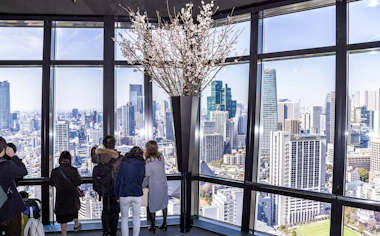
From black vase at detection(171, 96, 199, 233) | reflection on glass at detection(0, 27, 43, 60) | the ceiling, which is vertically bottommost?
black vase at detection(171, 96, 199, 233)

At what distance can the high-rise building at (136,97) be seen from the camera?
4492 mm

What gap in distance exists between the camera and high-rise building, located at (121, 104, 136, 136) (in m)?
4.46

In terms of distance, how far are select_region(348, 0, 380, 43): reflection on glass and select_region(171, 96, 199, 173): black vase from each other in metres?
1.98

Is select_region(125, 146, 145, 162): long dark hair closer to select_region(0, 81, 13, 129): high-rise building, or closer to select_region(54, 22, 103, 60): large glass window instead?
select_region(54, 22, 103, 60): large glass window

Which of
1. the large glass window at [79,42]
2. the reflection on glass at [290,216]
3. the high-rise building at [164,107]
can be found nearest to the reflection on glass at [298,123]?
the reflection on glass at [290,216]

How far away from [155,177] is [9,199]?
1.66 meters

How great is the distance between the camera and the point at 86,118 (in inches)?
175

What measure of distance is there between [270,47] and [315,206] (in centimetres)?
216

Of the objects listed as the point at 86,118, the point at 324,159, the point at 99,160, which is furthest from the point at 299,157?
the point at 86,118

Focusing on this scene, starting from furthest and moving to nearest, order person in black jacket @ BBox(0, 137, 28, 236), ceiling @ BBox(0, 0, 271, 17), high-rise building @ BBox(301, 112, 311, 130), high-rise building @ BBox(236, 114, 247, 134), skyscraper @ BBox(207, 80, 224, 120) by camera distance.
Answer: skyscraper @ BBox(207, 80, 224, 120), high-rise building @ BBox(236, 114, 247, 134), ceiling @ BBox(0, 0, 271, 17), high-rise building @ BBox(301, 112, 311, 130), person in black jacket @ BBox(0, 137, 28, 236)

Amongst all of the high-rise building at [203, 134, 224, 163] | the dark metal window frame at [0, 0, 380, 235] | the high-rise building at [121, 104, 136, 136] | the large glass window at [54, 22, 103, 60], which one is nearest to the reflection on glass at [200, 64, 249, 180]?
the high-rise building at [203, 134, 224, 163]

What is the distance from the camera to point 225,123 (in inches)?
167

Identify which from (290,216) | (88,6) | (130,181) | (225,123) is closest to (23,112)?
(88,6)

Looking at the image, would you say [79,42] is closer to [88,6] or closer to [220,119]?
[88,6]
